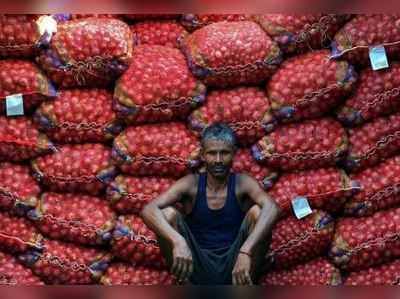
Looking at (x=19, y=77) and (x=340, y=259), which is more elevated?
(x=19, y=77)

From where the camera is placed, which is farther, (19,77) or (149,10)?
(19,77)

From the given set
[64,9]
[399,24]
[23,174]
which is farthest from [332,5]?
[23,174]

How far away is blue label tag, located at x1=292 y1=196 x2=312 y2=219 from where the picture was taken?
16.8 feet

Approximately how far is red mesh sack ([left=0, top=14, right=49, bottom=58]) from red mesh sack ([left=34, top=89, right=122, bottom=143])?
1.02ft

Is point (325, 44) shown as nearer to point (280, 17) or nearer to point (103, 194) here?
point (280, 17)

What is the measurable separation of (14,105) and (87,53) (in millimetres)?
485

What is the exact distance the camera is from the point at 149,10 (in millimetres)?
3564

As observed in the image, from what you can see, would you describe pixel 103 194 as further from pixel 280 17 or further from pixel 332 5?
pixel 332 5

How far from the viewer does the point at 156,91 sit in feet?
16.8

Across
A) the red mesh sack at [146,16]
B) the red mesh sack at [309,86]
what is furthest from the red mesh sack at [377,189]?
the red mesh sack at [146,16]

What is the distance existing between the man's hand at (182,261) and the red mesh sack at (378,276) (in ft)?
3.44

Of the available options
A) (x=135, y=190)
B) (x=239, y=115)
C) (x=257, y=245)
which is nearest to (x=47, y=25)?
(x=135, y=190)

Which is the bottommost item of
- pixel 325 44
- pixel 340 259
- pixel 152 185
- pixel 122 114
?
pixel 340 259

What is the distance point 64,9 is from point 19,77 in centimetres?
161
